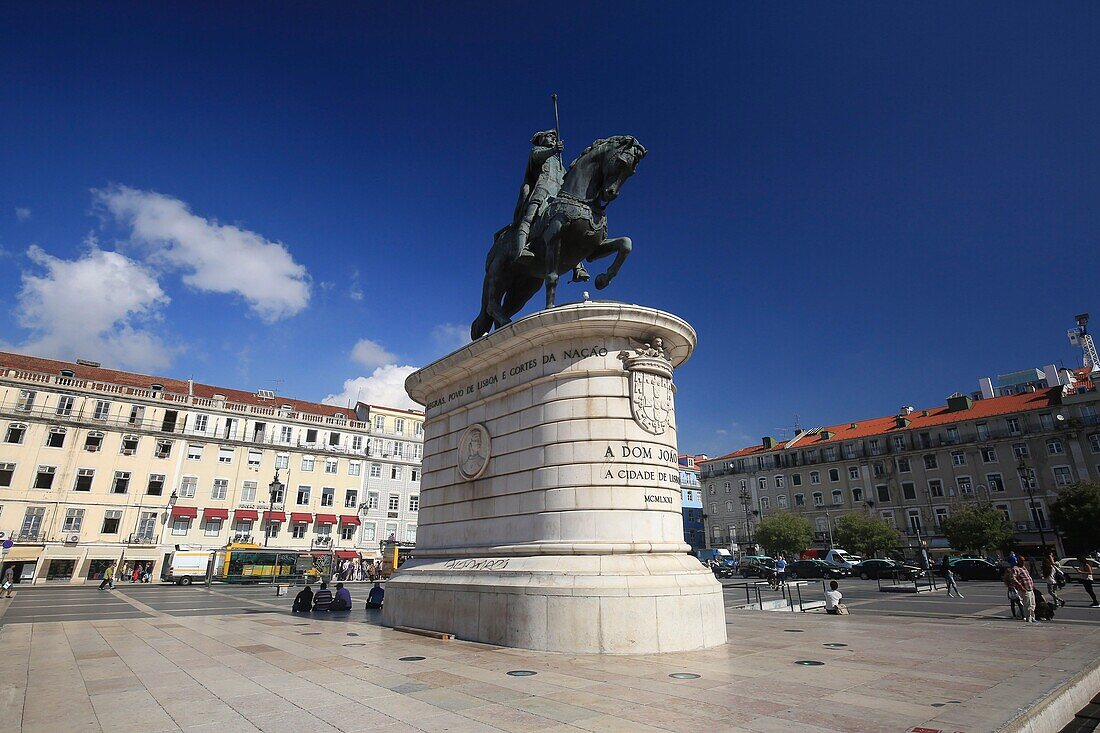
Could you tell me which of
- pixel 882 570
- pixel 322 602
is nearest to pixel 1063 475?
pixel 882 570

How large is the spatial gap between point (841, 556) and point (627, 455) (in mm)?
50104

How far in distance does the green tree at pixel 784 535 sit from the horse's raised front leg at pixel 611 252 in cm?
5318

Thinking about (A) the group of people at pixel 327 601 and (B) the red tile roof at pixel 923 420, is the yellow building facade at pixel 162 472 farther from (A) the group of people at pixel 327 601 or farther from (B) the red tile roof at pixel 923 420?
(B) the red tile roof at pixel 923 420

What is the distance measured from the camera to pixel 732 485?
76.7 metres

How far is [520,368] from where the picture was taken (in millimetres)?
12461

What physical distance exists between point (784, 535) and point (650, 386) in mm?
54449

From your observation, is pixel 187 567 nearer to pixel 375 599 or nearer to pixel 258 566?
pixel 258 566

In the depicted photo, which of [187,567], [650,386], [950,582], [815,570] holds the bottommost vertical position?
[815,570]

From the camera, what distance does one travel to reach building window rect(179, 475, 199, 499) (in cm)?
5069

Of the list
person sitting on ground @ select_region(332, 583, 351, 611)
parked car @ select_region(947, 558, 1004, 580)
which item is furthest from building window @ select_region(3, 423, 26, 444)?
parked car @ select_region(947, 558, 1004, 580)

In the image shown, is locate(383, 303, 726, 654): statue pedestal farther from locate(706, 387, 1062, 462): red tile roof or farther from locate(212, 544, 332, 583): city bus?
locate(706, 387, 1062, 462): red tile roof

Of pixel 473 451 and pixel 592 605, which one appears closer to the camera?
pixel 592 605

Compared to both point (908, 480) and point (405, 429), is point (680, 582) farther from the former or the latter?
point (908, 480)

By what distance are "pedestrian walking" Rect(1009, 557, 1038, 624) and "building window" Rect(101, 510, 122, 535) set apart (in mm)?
58716
